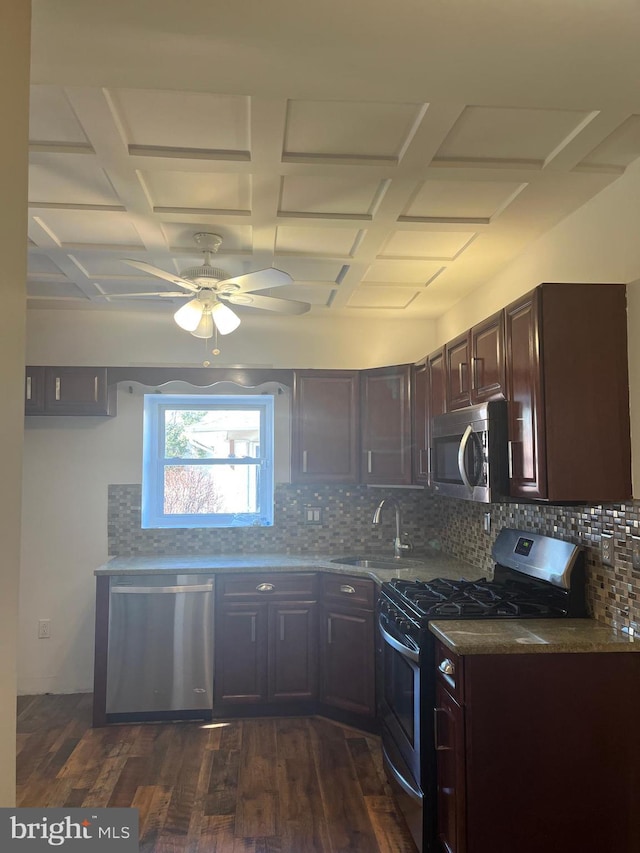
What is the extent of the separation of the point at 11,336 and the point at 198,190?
1.46 metres

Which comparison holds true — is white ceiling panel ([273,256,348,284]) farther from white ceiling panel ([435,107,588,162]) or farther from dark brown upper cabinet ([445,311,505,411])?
white ceiling panel ([435,107,588,162])

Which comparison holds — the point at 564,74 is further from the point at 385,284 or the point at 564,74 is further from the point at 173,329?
the point at 173,329

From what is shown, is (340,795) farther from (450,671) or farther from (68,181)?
(68,181)

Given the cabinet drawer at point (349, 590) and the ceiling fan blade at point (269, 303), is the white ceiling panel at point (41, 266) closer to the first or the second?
the ceiling fan blade at point (269, 303)

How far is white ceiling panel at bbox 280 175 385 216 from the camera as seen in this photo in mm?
2422

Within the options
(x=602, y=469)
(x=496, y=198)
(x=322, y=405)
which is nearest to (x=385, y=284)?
(x=322, y=405)

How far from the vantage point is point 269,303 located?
10.5 feet

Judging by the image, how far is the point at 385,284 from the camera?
12.4 ft

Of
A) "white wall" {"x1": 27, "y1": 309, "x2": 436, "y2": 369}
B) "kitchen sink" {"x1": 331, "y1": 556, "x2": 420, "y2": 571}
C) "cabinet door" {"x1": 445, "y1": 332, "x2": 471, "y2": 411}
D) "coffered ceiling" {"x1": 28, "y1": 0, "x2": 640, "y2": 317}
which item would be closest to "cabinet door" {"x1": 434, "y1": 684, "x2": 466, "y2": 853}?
"cabinet door" {"x1": 445, "y1": 332, "x2": 471, "y2": 411}

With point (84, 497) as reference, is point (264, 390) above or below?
above

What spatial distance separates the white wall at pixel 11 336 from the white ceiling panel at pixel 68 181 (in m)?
0.95

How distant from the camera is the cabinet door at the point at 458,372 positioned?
3.04 meters

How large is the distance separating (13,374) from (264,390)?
313 cm

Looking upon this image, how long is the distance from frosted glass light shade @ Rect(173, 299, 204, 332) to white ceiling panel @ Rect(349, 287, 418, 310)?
4.00 ft
